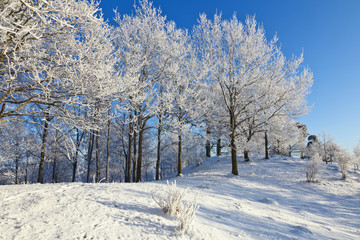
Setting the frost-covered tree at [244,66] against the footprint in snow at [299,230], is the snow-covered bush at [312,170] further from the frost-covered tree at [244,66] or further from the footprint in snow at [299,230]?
the footprint in snow at [299,230]

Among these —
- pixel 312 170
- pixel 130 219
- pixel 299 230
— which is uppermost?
pixel 130 219

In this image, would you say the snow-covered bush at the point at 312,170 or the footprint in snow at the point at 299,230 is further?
the snow-covered bush at the point at 312,170

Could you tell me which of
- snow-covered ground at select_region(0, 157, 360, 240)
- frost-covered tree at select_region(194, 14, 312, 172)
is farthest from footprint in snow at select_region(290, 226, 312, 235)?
frost-covered tree at select_region(194, 14, 312, 172)

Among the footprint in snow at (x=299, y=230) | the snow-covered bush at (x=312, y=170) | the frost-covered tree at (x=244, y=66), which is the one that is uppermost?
the frost-covered tree at (x=244, y=66)

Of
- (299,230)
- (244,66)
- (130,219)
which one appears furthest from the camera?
(244,66)

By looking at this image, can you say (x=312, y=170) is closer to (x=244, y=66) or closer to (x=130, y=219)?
(x=244, y=66)

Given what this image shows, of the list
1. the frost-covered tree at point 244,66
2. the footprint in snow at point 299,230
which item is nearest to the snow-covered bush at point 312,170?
the frost-covered tree at point 244,66

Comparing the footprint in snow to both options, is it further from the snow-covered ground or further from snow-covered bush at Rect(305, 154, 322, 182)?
snow-covered bush at Rect(305, 154, 322, 182)

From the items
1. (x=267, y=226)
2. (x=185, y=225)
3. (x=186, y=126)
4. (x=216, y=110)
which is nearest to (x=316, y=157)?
(x=216, y=110)

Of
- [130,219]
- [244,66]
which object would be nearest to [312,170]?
[244,66]

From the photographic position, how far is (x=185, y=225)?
2592 mm

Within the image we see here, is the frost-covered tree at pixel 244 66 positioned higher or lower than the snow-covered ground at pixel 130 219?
higher

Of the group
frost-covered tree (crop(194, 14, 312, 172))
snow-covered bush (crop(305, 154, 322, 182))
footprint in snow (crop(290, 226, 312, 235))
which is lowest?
footprint in snow (crop(290, 226, 312, 235))

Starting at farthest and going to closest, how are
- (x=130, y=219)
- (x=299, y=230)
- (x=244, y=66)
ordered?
(x=244, y=66) → (x=299, y=230) → (x=130, y=219)
